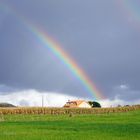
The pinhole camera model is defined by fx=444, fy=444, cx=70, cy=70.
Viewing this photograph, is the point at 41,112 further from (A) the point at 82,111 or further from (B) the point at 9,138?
(B) the point at 9,138

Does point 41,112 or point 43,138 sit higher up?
point 41,112

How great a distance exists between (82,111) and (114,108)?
16249mm

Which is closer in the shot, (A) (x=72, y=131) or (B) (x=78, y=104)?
(A) (x=72, y=131)

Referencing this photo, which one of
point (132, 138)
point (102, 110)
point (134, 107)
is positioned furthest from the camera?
point (134, 107)

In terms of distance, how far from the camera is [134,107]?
13538cm

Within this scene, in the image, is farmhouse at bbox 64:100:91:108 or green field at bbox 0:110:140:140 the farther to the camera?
farmhouse at bbox 64:100:91:108

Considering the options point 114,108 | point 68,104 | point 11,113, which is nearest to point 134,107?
point 114,108

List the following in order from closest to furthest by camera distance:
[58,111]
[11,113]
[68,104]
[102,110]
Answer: [11,113] → [58,111] → [102,110] → [68,104]

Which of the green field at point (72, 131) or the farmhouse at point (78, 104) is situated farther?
the farmhouse at point (78, 104)

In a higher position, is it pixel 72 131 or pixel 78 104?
pixel 78 104

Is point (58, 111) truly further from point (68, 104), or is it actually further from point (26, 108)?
point (68, 104)

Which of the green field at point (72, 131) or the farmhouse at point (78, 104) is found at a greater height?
the farmhouse at point (78, 104)

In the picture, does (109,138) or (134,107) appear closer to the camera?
(109,138)

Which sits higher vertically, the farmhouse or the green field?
the farmhouse
